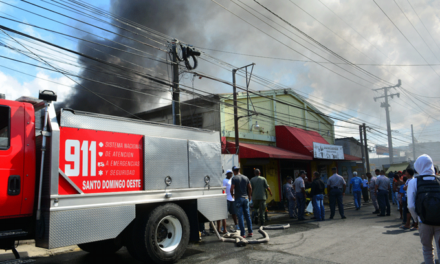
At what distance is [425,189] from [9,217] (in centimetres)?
563

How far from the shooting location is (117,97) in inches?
715

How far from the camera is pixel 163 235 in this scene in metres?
5.78

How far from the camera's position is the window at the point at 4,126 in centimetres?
444

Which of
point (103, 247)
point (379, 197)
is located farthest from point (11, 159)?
point (379, 197)

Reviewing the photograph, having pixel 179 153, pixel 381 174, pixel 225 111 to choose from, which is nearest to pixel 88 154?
pixel 179 153

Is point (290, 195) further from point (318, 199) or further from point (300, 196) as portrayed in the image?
point (318, 199)

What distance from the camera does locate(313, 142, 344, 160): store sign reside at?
1905cm

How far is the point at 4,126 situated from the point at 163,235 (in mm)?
3121

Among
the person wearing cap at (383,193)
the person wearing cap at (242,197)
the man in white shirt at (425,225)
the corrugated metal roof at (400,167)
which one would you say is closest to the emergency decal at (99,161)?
the person wearing cap at (242,197)

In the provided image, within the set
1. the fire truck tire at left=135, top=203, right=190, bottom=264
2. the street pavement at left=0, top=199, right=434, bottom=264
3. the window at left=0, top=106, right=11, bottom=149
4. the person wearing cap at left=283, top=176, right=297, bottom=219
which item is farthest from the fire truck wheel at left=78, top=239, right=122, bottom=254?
the person wearing cap at left=283, top=176, right=297, bottom=219

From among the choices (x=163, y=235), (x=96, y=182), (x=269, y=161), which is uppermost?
(x=269, y=161)

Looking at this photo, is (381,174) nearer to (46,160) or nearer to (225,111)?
(225,111)

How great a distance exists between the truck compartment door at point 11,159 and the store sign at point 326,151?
16635 mm

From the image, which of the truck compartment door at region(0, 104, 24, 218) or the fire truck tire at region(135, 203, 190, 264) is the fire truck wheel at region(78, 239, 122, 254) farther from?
the truck compartment door at region(0, 104, 24, 218)
